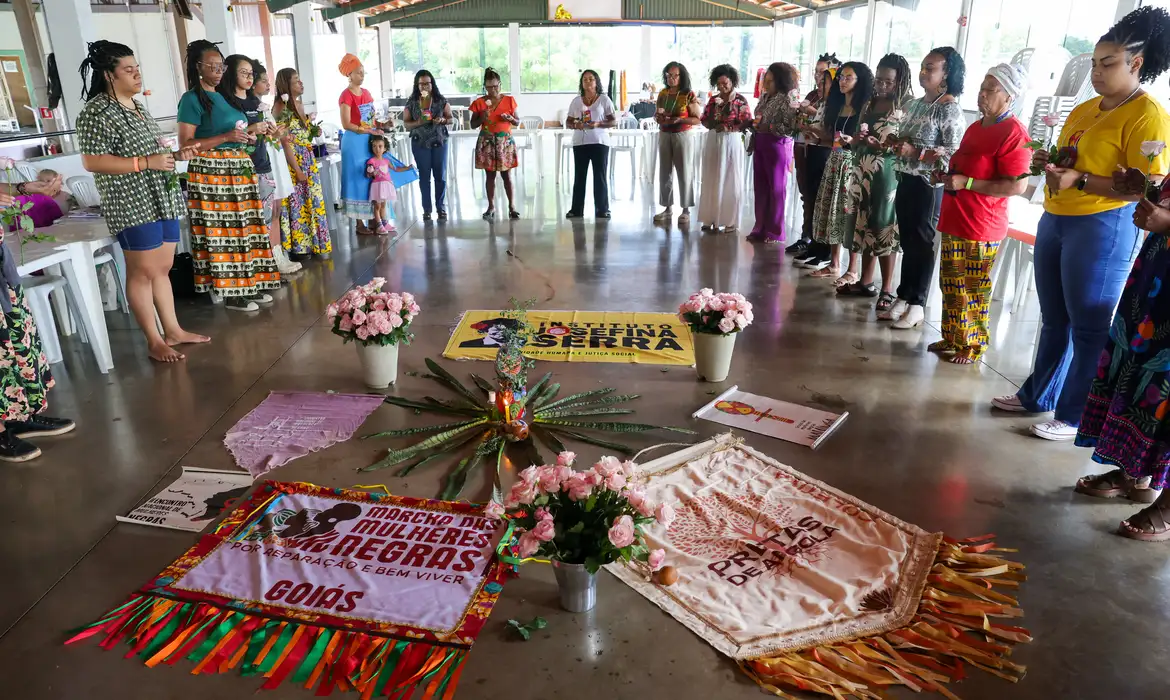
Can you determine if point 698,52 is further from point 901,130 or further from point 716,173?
point 901,130

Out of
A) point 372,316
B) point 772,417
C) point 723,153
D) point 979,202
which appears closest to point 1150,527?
point 772,417

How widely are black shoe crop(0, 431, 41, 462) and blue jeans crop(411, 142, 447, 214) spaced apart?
16.7ft

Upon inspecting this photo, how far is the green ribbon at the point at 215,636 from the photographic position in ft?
6.82

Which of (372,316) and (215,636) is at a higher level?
(372,316)

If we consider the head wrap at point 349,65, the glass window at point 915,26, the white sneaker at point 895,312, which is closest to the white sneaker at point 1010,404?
the white sneaker at point 895,312

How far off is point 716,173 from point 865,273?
2427 millimetres

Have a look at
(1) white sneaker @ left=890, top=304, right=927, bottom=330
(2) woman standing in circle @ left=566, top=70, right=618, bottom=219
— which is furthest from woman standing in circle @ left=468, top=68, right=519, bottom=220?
(1) white sneaker @ left=890, top=304, right=927, bottom=330

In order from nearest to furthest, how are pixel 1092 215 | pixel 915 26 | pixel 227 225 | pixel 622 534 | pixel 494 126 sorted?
pixel 622 534, pixel 1092 215, pixel 227 225, pixel 494 126, pixel 915 26

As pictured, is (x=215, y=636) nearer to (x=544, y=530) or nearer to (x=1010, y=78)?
(x=544, y=530)

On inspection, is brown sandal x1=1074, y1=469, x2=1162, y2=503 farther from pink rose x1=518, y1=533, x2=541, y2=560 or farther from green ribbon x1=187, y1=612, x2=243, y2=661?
green ribbon x1=187, y1=612, x2=243, y2=661

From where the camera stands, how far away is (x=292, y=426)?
3.43 metres

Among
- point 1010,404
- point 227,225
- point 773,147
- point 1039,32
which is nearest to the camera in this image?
point 1010,404

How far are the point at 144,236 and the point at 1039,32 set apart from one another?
8.56 meters

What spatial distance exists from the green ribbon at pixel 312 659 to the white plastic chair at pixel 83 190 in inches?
170
